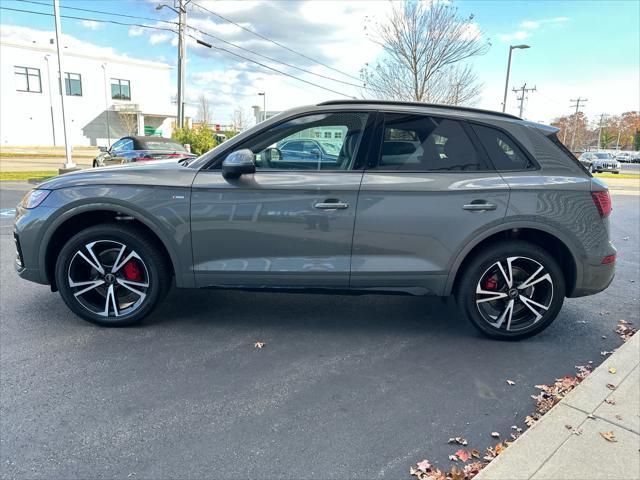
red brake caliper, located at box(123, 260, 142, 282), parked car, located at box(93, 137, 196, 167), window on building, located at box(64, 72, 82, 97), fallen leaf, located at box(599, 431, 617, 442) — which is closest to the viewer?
fallen leaf, located at box(599, 431, 617, 442)

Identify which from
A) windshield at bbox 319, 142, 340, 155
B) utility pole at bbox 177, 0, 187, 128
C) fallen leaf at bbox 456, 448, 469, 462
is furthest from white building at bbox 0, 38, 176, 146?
fallen leaf at bbox 456, 448, 469, 462

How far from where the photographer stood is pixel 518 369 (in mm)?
3289

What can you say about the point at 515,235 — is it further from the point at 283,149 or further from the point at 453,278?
the point at 283,149

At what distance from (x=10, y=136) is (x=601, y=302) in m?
51.6

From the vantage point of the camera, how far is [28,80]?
43812 millimetres

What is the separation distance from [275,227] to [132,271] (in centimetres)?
126

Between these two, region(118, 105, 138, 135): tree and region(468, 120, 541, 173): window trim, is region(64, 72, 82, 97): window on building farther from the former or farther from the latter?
region(468, 120, 541, 173): window trim

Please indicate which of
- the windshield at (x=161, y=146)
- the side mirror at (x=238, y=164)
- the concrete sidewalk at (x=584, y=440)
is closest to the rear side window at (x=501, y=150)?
the concrete sidewalk at (x=584, y=440)

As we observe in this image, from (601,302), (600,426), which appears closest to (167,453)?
(600,426)

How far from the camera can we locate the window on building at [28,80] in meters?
43.2

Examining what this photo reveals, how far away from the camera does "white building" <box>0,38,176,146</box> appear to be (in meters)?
42.9

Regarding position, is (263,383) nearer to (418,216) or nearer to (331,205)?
(331,205)

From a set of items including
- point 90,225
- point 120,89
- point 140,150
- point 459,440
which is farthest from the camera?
point 120,89

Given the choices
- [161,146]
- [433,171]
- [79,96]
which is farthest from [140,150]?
[79,96]
